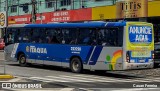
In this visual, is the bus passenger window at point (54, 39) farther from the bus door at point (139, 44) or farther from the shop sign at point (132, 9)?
the shop sign at point (132, 9)

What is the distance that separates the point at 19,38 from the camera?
85.5ft

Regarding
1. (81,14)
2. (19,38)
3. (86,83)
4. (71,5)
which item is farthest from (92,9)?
(86,83)

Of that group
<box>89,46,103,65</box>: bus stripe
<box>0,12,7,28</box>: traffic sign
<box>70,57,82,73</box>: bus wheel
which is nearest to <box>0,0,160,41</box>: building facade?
<box>70,57,82,73</box>: bus wheel

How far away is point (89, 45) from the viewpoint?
2105 centimetres

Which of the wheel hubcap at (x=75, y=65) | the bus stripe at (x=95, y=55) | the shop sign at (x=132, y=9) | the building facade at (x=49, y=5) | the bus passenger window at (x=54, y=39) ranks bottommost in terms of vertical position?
the wheel hubcap at (x=75, y=65)

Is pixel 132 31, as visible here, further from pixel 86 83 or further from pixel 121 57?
pixel 86 83

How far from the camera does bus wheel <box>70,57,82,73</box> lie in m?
21.6

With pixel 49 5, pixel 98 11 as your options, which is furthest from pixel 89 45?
pixel 49 5

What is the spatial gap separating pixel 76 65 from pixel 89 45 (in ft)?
5.09

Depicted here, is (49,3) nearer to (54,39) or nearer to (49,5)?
→ (49,5)

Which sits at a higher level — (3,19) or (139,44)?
(3,19)

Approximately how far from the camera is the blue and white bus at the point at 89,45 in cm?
1953

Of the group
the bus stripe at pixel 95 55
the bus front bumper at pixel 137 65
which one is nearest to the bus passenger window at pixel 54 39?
the bus stripe at pixel 95 55

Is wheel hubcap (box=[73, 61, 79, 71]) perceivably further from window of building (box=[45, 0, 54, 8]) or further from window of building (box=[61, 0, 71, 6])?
window of building (box=[45, 0, 54, 8])
